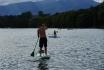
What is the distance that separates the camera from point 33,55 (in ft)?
118

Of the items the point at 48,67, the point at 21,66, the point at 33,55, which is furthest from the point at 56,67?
the point at 33,55

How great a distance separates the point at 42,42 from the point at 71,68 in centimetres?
704

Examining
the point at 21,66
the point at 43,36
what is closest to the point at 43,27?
the point at 43,36

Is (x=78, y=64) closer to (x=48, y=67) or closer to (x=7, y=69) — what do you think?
(x=48, y=67)

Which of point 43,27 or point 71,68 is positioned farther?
point 43,27

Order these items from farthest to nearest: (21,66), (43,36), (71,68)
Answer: (43,36), (21,66), (71,68)

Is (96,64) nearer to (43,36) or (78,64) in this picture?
(78,64)

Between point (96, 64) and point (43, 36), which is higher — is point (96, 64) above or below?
below

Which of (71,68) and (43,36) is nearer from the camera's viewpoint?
(71,68)

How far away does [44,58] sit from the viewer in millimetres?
34688

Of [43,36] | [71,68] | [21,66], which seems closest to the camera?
[71,68]

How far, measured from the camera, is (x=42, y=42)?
34.1 meters

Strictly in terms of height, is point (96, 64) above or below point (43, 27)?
below

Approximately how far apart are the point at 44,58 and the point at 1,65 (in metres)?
5.52
